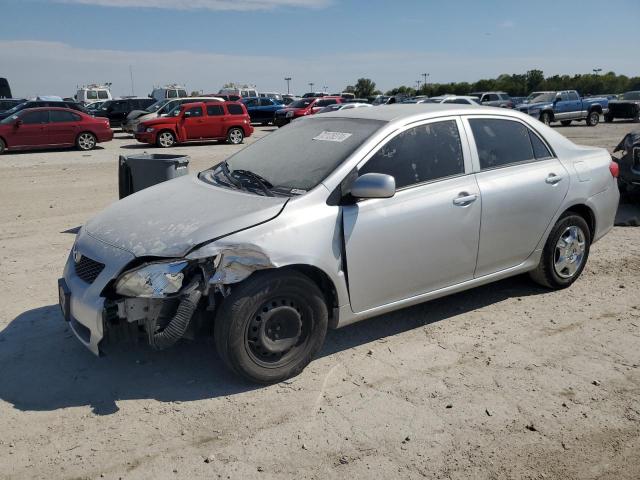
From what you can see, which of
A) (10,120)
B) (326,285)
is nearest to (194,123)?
(10,120)

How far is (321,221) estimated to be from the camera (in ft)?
12.5

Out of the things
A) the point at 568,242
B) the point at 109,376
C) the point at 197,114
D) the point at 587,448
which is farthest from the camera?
the point at 197,114

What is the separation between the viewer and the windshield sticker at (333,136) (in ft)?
14.3

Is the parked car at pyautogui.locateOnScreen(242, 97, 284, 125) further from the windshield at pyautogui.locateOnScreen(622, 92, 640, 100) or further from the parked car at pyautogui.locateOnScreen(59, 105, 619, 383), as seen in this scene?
the parked car at pyautogui.locateOnScreen(59, 105, 619, 383)

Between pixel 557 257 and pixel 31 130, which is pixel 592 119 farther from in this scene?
pixel 557 257

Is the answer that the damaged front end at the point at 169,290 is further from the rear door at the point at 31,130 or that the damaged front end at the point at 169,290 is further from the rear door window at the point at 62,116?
the rear door window at the point at 62,116

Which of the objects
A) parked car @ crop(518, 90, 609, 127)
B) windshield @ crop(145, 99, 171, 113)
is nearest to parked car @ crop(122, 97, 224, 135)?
windshield @ crop(145, 99, 171, 113)

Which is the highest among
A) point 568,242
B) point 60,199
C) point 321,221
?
point 321,221

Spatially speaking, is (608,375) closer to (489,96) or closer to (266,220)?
(266,220)

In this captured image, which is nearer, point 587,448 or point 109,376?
point 587,448

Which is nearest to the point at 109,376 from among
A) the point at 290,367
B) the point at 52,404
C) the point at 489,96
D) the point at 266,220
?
the point at 52,404

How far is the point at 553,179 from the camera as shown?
5031mm

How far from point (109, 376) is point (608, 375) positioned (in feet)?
10.9

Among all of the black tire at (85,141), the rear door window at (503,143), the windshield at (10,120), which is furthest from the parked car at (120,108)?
the rear door window at (503,143)
